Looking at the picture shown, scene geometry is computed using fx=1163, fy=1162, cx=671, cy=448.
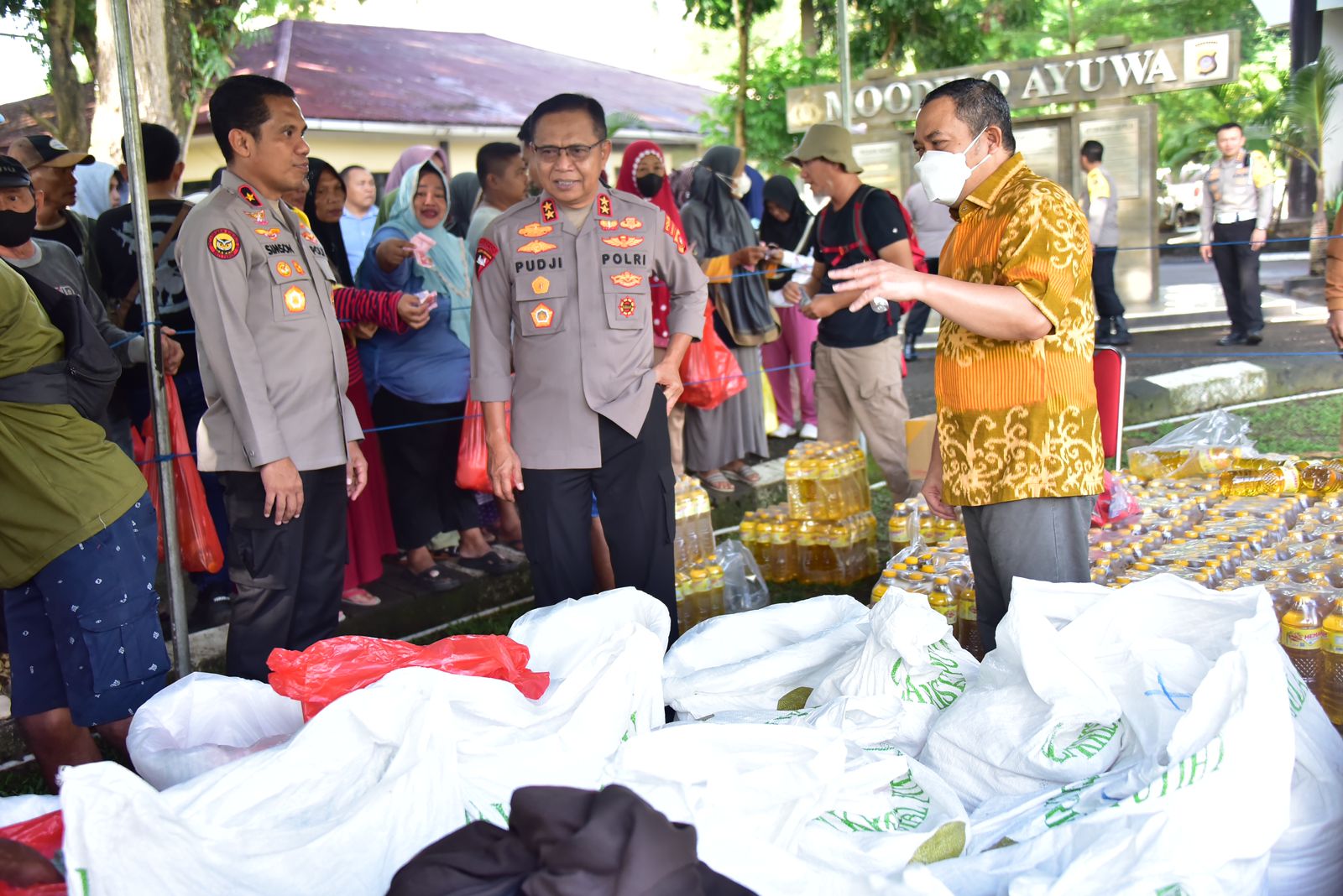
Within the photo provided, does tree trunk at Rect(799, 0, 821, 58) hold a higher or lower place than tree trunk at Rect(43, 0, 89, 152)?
higher

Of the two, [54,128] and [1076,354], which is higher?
[54,128]

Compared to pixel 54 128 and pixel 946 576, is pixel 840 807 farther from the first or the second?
pixel 54 128

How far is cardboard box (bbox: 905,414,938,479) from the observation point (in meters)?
5.52

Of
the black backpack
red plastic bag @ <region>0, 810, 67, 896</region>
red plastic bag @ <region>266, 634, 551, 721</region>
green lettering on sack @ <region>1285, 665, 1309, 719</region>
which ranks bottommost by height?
red plastic bag @ <region>0, 810, 67, 896</region>

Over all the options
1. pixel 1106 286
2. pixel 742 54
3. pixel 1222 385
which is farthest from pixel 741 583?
pixel 742 54

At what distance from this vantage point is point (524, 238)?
361 centimetres

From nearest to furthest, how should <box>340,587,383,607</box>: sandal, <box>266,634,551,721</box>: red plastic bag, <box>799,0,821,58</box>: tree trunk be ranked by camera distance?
1. <box>266,634,551,721</box>: red plastic bag
2. <box>340,587,383,607</box>: sandal
3. <box>799,0,821,58</box>: tree trunk

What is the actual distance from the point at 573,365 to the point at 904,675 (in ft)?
5.06

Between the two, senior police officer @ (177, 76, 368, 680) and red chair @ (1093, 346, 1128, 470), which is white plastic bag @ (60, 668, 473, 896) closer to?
senior police officer @ (177, 76, 368, 680)

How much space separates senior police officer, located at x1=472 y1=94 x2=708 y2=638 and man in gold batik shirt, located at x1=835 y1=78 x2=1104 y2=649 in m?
1.08

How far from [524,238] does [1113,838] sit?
2.47 metres

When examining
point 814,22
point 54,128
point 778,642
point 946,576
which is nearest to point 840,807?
point 778,642

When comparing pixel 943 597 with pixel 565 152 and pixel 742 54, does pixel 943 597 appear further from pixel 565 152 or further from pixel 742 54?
pixel 742 54

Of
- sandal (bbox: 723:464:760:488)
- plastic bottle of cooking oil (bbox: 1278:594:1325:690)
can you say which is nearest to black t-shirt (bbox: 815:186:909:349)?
sandal (bbox: 723:464:760:488)
